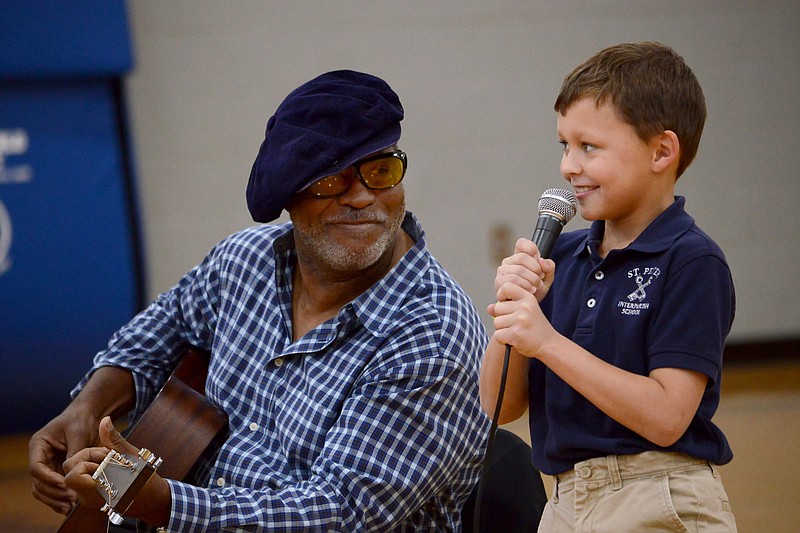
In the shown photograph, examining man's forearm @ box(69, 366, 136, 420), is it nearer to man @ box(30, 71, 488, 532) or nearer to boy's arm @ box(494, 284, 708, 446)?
man @ box(30, 71, 488, 532)

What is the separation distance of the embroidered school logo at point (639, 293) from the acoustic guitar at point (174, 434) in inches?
37.4

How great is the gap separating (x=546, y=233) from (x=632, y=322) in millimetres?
175

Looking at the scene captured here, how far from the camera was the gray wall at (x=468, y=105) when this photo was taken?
4871 mm

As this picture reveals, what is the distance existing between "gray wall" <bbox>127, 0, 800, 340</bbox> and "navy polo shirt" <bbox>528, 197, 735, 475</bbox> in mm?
3685

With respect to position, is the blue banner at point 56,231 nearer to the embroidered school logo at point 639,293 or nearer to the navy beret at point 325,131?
the navy beret at point 325,131

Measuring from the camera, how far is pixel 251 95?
16.2 ft

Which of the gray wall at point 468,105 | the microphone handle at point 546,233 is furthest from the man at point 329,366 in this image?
the gray wall at point 468,105

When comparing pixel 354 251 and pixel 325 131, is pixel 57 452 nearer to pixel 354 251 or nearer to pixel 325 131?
pixel 354 251

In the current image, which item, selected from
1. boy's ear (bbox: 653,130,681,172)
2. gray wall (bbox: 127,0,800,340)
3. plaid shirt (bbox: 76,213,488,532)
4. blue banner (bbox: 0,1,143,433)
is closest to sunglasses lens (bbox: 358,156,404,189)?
plaid shirt (bbox: 76,213,488,532)

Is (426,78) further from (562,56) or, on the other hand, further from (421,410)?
(421,410)

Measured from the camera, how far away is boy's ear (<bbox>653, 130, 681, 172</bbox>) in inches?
54.5

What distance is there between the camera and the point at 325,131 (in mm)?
1887

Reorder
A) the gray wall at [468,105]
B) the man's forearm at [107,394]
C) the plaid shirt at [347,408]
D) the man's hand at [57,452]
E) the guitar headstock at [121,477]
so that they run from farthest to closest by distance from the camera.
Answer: the gray wall at [468,105]
the man's forearm at [107,394]
the man's hand at [57,452]
the plaid shirt at [347,408]
the guitar headstock at [121,477]

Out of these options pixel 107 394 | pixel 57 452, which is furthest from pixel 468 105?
pixel 57 452
